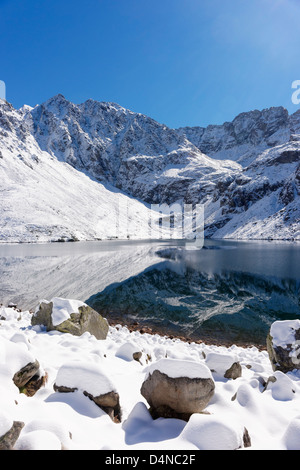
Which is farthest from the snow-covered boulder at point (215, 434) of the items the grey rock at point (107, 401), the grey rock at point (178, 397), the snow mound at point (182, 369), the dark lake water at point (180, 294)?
the dark lake water at point (180, 294)

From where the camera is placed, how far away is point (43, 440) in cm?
370

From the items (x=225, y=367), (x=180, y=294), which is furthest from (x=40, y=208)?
(x=225, y=367)

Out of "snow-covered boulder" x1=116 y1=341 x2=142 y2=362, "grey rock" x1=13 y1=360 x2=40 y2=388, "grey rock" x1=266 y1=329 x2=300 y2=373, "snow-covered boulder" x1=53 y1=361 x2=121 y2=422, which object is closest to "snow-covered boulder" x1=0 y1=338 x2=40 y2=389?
"grey rock" x1=13 y1=360 x2=40 y2=388

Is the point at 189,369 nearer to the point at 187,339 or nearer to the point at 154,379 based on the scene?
the point at 154,379

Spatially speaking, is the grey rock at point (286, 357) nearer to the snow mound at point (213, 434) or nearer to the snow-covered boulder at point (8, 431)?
the snow mound at point (213, 434)

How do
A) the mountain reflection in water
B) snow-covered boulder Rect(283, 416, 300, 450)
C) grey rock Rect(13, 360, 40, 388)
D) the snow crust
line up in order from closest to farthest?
snow-covered boulder Rect(283, 416, 300, 450) < grey rock Rect(13, 360, 40, 388) < the snow crust < the mountain reflection in water

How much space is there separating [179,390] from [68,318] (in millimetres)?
8410

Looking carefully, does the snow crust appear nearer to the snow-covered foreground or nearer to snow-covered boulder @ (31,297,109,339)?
snow-covered boulder @ (31,297,109,339)

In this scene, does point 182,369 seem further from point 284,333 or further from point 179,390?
point 284,333

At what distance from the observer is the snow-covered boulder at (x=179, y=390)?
5.54 m

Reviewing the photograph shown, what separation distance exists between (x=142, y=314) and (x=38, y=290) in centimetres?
1405

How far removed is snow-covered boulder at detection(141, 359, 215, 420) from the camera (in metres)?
5.54

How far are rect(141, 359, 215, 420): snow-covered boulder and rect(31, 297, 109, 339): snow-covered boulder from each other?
24.3 feet
